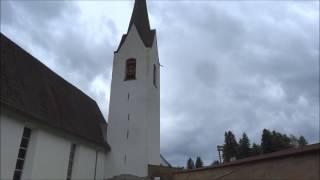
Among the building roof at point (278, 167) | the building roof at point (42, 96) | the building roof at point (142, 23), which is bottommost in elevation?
the building roof at point (278, 167)

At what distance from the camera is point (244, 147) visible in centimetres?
4372

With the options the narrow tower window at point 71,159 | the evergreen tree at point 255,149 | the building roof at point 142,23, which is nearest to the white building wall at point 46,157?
the narrow tower window at point 71,159

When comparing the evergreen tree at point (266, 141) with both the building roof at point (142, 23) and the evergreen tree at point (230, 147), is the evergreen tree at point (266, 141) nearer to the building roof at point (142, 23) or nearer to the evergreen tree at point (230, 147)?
the evergreen tree at point (230, 147)

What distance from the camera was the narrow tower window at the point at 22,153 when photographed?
16.8m

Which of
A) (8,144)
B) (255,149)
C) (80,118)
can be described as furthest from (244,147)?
(8,144)

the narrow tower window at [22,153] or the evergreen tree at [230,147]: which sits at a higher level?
the evergreen tree at [230,147]

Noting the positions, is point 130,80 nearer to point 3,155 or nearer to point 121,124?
point 121,124

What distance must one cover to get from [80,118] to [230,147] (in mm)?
25996

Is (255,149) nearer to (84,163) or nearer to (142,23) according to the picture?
(142,23)

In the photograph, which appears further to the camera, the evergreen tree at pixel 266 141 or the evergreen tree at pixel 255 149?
the evergreen tree at pixel 255 149

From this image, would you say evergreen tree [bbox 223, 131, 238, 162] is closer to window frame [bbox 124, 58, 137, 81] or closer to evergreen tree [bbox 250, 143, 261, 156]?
evergreen tree [bbox 250, 143, 261, 156]

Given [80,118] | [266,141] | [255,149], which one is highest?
[266,141]

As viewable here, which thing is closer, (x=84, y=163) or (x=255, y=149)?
(x=84, y=163)

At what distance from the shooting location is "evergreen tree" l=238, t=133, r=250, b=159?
42.2 m
